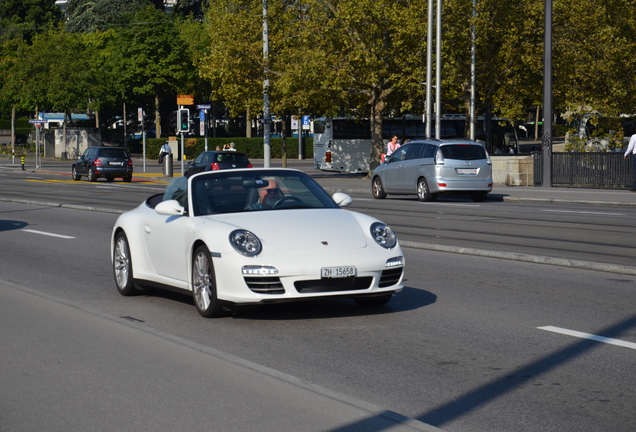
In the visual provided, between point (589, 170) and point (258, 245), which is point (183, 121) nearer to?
point (589, 170)

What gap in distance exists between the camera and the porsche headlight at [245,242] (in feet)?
25.3

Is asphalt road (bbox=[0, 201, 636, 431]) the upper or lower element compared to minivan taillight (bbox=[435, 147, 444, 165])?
lower

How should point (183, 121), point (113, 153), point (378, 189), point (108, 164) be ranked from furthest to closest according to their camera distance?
point (183, 121), point (113, 153), point (108, 164), point (378, 189)

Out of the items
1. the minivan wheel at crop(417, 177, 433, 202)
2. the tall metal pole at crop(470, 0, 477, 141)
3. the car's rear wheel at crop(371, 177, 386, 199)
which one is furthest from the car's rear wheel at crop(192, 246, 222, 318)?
the tall metal pole at crop(470, 0, 477, 141)

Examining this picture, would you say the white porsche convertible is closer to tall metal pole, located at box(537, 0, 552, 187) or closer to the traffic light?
tall metal pole, located at box(537, 0, 552, 187)

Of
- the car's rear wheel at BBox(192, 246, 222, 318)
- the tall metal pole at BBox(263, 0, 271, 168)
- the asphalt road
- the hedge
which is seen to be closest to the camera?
the asphalt road

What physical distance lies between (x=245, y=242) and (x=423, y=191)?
61.2ft

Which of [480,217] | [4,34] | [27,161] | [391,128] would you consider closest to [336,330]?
[480,217]

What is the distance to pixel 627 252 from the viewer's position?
42.7ft

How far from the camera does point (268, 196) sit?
28.7 ft

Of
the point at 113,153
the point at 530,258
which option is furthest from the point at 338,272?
the point at 113,153

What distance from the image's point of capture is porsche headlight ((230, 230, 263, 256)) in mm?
7719

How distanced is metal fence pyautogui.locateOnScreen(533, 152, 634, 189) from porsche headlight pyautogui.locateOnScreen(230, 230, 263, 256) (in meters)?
23.4

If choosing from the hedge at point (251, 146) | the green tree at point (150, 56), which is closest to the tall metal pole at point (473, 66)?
the hedge at point (251, 146)
